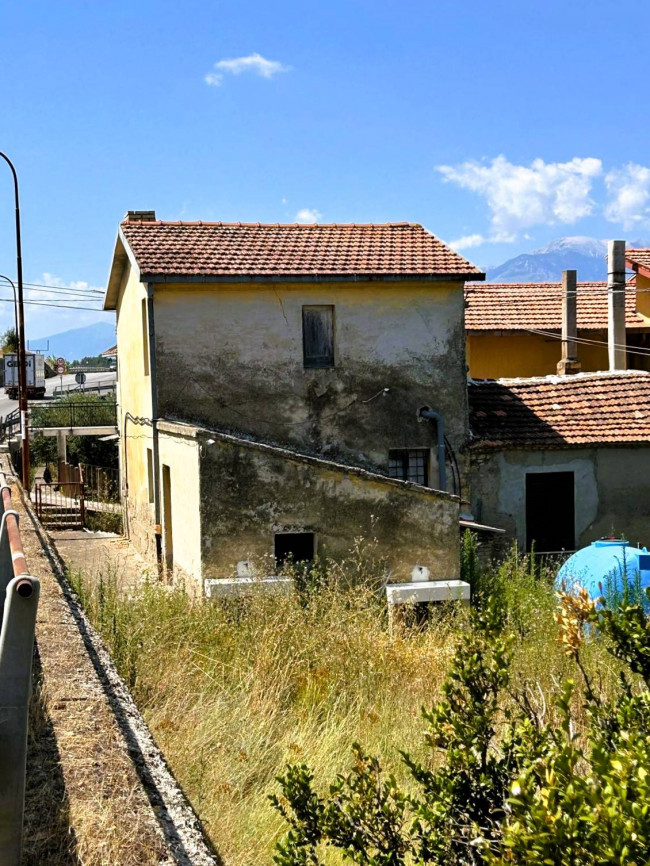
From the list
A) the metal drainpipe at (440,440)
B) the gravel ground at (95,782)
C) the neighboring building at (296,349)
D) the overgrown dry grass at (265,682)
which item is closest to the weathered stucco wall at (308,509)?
the neighboring building at (296,349)

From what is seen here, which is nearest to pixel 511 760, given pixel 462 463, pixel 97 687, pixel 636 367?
pixel 97 687

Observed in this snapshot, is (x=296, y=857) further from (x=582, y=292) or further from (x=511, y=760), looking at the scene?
(x=582, y=292)

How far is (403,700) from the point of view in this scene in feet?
29.8

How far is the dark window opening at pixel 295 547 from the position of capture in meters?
15.0

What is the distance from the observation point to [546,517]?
1902 cm

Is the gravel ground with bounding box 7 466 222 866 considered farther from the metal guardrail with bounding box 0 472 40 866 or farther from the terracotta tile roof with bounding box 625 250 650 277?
the terracotta tile roof with bounding box 625 250 650 277

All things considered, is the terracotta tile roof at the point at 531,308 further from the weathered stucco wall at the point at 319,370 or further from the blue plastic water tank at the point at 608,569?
the blue plastic water tank at the point at 608,569

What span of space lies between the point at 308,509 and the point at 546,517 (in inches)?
248

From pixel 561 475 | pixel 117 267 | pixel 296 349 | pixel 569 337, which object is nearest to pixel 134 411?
pixel 117 267

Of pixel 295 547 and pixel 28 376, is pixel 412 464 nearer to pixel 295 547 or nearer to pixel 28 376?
pixel 295 547

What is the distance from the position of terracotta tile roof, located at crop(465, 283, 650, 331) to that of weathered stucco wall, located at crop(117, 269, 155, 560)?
30.9 feet

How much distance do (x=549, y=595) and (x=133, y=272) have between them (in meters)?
11.7

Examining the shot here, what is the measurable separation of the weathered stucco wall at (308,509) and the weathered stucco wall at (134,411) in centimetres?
444

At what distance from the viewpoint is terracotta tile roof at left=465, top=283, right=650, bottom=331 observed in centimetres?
2719
